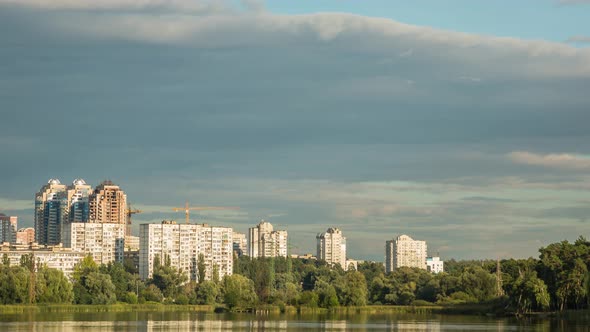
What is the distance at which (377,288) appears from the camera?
13388 cm

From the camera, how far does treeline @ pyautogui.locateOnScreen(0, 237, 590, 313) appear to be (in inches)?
3494

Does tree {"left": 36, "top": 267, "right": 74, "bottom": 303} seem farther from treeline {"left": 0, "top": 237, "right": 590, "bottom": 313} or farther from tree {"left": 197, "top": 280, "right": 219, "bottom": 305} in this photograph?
tree {"left": 197, "top": 280, "right": 219, "bottom": 305}

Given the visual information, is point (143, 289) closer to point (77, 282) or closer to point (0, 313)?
point (77, 282)

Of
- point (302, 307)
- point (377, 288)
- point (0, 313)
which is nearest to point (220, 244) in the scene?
point (377, 288)

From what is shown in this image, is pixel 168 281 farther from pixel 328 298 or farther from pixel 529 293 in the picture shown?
pixel 529 293

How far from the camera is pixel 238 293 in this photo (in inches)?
4963

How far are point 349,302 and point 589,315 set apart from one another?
44860 millimetres

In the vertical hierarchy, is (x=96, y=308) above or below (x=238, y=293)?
below

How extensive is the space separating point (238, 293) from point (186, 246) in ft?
221

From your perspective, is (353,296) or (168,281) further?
(168,281)

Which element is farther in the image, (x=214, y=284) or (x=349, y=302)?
(x=214, y=284)

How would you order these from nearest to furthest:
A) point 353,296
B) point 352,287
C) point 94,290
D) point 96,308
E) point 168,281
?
1. point 96,308
2. point 353,296
3. point 352,287
4. point 94,290
5. point 168,281

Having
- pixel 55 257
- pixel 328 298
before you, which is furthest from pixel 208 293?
pixel 55 257

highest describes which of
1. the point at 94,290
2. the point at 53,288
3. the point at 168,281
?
the point at 168,281
